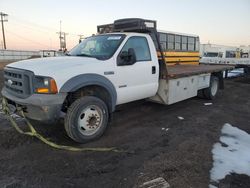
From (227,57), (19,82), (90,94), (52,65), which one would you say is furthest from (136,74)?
(227,57)

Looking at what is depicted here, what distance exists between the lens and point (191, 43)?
15258mm

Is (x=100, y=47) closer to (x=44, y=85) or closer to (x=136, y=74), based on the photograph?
(x=136, y=74)

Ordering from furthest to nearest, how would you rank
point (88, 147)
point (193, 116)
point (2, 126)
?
point (193, 116)
point (2, 126)
point (88, 147)

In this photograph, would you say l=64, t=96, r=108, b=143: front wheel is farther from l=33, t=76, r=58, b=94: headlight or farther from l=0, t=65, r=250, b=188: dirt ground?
l=33, t=76, r=58, b=94: headlight

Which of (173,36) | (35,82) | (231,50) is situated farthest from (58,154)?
(231,50)

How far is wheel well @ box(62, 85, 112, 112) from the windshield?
65cm

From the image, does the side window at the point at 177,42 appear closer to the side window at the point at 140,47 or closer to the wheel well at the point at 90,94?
the side window at the point at 140,47

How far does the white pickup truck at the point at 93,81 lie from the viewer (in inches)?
157

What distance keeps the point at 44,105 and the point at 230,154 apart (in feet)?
10.9

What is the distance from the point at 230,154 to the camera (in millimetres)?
4098

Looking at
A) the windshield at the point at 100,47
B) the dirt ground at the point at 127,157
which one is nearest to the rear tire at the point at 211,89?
the dirt ground at the point at 127,157

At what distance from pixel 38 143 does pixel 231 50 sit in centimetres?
2158

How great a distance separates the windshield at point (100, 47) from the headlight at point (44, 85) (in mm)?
1228

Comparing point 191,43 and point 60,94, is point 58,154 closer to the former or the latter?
point 60,94
